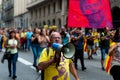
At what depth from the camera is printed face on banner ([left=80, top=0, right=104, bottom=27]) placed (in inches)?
368

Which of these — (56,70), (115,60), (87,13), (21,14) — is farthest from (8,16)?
(56,70)

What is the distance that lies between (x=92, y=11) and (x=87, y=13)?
0.43ft

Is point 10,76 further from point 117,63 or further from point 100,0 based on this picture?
point 117,63

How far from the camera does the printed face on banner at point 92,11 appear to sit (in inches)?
368

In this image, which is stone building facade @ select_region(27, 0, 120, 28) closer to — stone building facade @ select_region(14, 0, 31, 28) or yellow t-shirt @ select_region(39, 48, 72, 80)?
stone building facade @ select_region(14, 0, 31, 28)

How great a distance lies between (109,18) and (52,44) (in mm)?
4505

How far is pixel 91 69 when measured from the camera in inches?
525

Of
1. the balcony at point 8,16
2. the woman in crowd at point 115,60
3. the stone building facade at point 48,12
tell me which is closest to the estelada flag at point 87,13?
the woman in crowd at point 115,60

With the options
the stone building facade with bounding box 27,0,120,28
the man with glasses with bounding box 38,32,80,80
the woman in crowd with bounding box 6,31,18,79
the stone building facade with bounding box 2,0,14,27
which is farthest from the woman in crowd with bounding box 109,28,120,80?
the stone building facade with bounding box 2,0,14,27

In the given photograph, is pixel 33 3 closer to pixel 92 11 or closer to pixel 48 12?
pixel 48 12

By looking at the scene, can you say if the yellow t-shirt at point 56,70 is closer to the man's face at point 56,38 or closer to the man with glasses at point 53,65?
the man with glasses at point 53,65

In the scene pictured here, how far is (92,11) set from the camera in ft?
31.7

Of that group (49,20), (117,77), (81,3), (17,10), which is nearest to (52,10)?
(49,20)

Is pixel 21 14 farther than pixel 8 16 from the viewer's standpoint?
No
